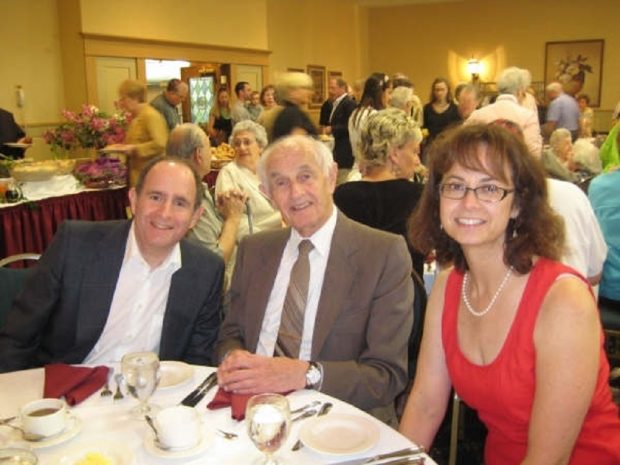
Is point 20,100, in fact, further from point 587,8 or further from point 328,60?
point 587,8

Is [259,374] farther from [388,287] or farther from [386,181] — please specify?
[386,181]

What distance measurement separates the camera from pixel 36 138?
763cm

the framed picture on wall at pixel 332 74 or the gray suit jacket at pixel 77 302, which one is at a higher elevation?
the framed picture on wall at pixel 332 74

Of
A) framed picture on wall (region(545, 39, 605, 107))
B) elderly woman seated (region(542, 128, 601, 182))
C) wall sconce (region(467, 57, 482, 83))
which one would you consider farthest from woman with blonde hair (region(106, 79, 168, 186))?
framed picture on wall (region(545, 39, 605, 107))

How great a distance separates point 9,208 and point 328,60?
9.32m

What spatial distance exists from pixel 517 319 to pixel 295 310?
2.35 feet

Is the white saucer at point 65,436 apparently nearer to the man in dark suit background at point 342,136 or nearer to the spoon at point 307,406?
the spoon at point 307,406

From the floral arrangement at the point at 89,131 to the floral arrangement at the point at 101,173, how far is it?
44cm

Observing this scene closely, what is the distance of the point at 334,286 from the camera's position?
6.10 ft

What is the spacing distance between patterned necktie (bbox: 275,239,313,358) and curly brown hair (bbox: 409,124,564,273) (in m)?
0.60

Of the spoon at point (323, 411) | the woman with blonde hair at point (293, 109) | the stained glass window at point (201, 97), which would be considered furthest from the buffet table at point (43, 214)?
the stained glass window at point (201, 97)

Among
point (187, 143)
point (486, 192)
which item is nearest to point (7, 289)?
point (187, 143)

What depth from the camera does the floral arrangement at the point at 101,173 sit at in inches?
205

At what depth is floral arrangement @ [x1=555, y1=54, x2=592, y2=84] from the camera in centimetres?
1257
